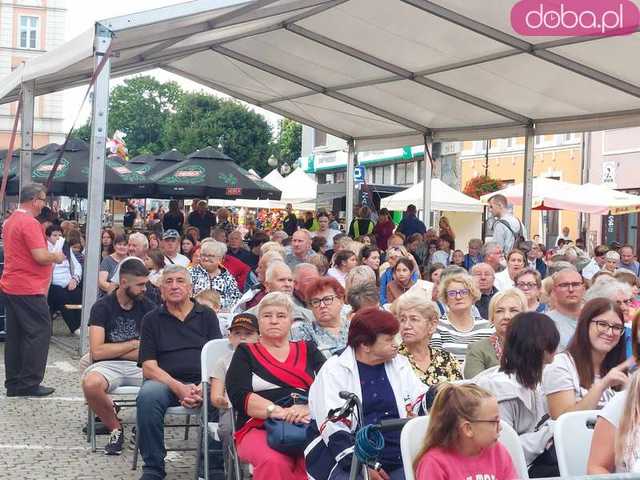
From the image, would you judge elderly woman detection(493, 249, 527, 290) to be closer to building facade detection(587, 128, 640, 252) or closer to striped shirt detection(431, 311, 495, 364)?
striped shirt detection(431, 311, 495, 364)

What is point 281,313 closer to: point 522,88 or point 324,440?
point 324,440

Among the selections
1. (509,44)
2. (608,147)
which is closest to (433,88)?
(509,44)

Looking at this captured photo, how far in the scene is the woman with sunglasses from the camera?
5.09 meters

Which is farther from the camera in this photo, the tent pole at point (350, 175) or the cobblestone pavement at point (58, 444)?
the tent pole at point (350, 175)

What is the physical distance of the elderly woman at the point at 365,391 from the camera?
497 cm

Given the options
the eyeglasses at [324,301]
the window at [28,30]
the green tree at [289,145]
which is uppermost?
the window at [28,30]

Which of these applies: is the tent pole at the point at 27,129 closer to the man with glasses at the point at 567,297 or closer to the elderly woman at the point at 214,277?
the elderly woman at the point at 214,277

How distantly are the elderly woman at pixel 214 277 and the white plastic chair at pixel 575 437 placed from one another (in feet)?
18.1

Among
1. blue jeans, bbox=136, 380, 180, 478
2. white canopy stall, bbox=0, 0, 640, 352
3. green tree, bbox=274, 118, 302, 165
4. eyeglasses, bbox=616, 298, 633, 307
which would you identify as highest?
green tree, bbox=274, 118, 302, 165

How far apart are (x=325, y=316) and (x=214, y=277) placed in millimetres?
2970

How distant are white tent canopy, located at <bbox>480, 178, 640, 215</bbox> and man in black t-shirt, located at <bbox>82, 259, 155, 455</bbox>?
51.1 ft

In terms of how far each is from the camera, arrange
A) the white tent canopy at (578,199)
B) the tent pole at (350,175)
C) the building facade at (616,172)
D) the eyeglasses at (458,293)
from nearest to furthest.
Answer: the eyeglasses at (458,293), the tent pole at (350,175), the white tent canopy at (578,199), the building facade at (616,172)

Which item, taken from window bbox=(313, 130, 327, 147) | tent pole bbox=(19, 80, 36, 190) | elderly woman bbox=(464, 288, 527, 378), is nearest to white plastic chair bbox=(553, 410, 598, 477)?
elderly woman bbox=(464, 288, 527, 378)

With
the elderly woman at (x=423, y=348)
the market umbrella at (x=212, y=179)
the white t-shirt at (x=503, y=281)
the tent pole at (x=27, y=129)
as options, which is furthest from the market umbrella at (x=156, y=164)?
the elderly woman at (x=423, y=348)
